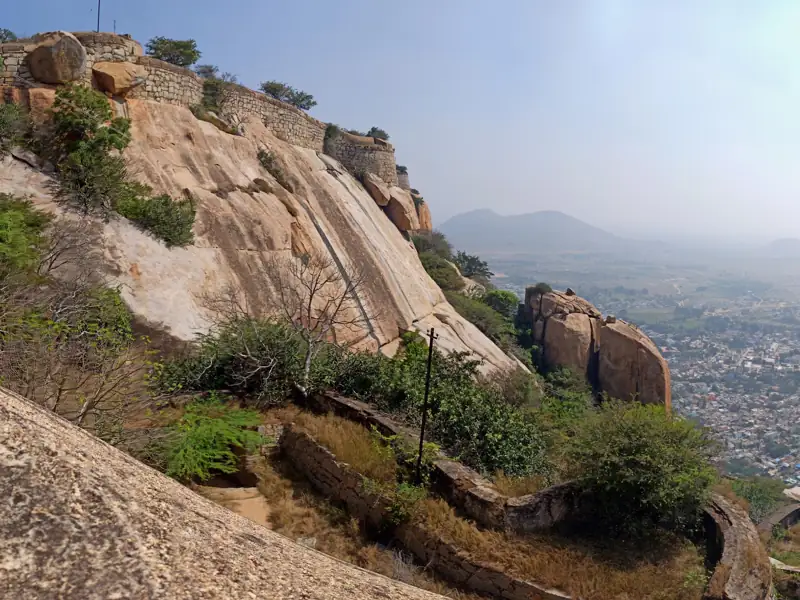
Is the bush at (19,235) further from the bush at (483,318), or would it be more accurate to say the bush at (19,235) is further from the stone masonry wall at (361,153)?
the bush at (483,318)

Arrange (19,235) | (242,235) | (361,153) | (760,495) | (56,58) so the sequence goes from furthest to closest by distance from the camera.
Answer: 1. (361,153)
2. (760,495)
3. (242,235)
4. (56,58)
5. (19,235)

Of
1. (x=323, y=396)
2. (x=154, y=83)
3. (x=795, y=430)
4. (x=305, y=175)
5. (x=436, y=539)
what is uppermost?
(x=154, y=83)

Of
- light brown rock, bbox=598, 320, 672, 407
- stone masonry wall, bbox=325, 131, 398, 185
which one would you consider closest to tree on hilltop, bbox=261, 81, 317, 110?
stone masonry wall, bbox=325, 131, 398, 185

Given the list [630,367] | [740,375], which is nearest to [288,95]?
[630,367]

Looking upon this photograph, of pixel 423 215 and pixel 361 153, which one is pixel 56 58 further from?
pixel 423 215

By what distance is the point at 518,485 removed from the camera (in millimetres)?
7066

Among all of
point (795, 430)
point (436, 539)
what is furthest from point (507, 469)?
point (795, 430)

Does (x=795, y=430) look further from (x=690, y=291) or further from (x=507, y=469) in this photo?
(x=690, y=291)

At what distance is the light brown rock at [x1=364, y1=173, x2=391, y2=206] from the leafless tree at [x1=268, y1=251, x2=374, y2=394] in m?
Answer: 7.66

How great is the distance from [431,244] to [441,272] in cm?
468

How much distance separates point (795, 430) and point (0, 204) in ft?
151

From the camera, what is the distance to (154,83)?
1448 centimetres

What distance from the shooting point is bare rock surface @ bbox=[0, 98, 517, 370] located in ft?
34.6

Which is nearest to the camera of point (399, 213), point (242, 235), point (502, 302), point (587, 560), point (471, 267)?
point (587, 560)
